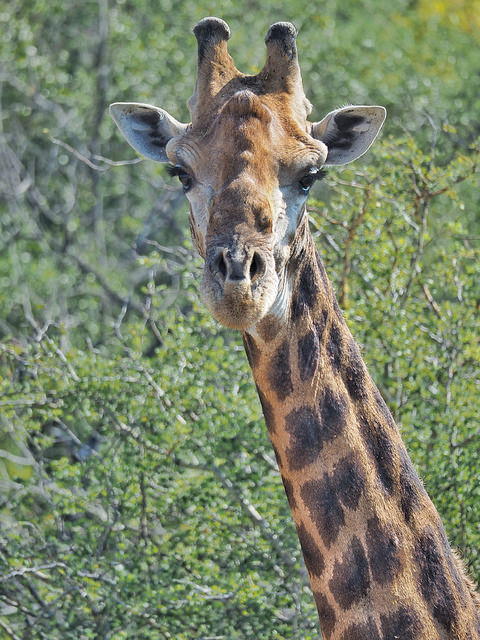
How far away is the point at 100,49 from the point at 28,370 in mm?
6815

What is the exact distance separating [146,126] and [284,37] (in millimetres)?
815

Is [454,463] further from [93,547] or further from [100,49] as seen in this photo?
[100,49]

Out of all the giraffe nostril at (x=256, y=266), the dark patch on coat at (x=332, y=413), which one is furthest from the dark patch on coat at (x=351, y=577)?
the giraffe nostril at (x=256, y=266)

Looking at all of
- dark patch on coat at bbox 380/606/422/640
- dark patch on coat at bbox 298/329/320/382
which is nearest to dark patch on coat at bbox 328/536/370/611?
dark patch on coat at bbox 380/606/422/640

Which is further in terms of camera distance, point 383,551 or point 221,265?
point 383,551

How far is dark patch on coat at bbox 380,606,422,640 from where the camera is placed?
11.1ft

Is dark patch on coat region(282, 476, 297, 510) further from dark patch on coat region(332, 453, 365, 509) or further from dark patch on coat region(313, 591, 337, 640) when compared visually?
dark patch on coat region(313, 591, 337, 640)

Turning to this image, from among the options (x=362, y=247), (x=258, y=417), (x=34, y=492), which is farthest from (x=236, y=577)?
(x=362, y=247)

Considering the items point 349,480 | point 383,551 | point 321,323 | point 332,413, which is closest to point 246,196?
point 321,323

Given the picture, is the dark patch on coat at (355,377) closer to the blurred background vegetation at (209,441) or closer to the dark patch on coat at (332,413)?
the dark patch on coat at (332,413)

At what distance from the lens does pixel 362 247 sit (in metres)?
6.30

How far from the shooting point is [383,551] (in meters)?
3.46

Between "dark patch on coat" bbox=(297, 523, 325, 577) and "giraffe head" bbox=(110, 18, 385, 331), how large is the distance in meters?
0.74

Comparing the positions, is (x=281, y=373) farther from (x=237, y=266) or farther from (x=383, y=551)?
(x=383, y=551)
